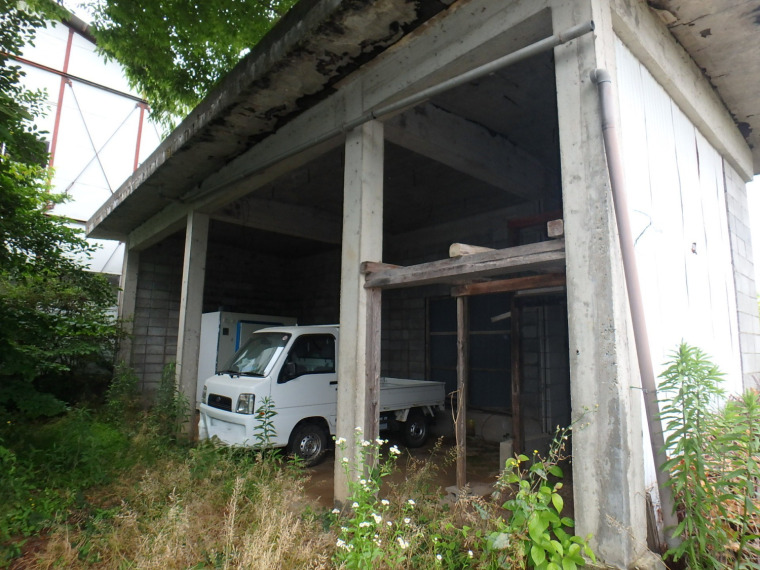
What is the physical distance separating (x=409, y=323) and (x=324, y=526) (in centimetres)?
689

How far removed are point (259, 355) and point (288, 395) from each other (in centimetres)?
82

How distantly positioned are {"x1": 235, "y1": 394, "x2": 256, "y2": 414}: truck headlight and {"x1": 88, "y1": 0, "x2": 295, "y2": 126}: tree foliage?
259 inches

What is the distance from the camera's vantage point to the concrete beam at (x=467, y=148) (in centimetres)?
577

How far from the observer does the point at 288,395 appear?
6.69 meters

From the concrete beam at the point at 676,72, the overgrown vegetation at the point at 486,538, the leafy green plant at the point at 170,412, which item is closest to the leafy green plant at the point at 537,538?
the overgrown vegetation at the point at 486,538

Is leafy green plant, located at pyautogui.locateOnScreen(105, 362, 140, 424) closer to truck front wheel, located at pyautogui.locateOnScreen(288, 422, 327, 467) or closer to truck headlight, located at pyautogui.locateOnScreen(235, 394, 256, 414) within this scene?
truck headlight, located at pyautogui.locateOnScreen(235, 394, 256, 414)

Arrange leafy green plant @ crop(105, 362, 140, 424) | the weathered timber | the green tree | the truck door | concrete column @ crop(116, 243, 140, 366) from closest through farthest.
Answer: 1. the weathered timber
2. the green tree
3. the truck door
4. leafy green plant @ crop(105, 362, 140, 424)
5. concrete column @ crop(116, 243, 140, 366)

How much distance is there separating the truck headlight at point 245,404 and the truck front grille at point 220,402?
0.23 metres

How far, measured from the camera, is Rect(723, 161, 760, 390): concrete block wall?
5879 mm

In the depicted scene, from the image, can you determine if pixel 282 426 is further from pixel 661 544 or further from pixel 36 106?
pixel 36 106

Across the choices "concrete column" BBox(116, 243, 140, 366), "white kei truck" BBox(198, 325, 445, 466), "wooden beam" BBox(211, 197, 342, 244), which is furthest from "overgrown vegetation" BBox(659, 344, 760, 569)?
"concrete column" BBox(116, 243, 140, 366)

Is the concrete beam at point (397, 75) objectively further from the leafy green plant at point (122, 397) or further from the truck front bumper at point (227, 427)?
the leafy green plant at point (122, 397)

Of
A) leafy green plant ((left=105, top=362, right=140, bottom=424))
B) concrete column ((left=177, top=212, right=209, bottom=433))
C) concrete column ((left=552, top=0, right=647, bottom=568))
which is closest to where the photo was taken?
concrete column ((left=552, top=0, right=647, bottom=568))

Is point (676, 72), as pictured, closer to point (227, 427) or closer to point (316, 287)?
point (227, 427)
